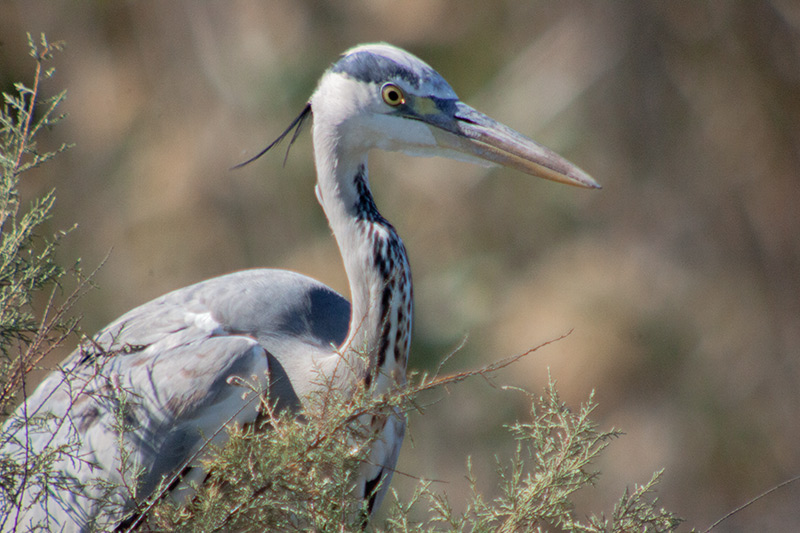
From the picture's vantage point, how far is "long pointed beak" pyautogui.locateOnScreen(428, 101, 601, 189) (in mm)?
2078

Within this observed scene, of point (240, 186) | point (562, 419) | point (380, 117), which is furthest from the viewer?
point (240, 186)

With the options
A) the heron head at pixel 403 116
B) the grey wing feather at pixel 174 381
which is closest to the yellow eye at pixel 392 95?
the heron head at pixel 403 116

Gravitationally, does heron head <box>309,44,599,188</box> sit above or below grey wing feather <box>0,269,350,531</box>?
above

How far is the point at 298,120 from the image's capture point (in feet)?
7.87

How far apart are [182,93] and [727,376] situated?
3.96 m

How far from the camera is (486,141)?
2.12 metres

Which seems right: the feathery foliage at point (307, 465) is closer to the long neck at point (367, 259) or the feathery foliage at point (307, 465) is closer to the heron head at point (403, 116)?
the long neck at point (367, 259)

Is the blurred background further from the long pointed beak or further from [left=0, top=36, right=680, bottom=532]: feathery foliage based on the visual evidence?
[left=0, top=36, right=680, bottom=532]: feathery foliage

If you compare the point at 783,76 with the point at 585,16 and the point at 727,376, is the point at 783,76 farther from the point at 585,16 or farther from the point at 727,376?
the point at 727,376

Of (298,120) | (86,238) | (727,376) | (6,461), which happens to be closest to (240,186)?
(86,238)

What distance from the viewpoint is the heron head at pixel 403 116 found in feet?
6.95

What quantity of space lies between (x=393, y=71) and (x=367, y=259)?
0.44m

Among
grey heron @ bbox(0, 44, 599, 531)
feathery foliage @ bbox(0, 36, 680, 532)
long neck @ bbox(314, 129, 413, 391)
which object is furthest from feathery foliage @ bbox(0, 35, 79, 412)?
long neck @ bbox(314, 129, 413, 391)

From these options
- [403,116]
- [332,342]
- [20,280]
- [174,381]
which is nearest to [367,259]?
[332,342]
